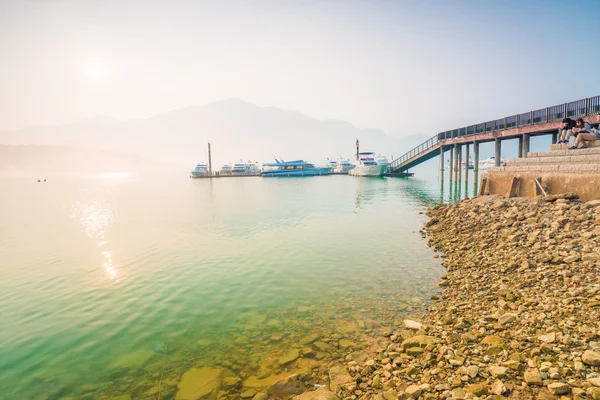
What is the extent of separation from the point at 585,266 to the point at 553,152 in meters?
10.9

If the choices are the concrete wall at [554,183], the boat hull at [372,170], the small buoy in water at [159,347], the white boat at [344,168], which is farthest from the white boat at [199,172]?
the small buoy in water at [159,347]

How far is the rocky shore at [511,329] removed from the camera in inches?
167

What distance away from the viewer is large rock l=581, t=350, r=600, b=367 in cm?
424

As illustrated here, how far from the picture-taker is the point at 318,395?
194 inches

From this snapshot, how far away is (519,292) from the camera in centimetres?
767

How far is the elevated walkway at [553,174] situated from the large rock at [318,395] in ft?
44.9

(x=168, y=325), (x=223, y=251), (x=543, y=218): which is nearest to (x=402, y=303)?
(x=168, y=325)

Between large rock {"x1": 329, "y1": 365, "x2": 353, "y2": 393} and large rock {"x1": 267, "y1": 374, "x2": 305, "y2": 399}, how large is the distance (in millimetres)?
522

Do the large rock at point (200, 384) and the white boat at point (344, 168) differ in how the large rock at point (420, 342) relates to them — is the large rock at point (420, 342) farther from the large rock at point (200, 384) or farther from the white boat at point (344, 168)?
the white boat at point (344, 168)

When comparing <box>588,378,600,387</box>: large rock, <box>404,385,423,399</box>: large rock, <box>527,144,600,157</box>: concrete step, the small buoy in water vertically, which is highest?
<box>527,144,600,157</box>: concrete step

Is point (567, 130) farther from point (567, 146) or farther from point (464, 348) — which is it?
point (464, 348)

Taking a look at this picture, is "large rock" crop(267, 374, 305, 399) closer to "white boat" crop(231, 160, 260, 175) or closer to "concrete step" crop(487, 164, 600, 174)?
"concrete step" crop(487, 164, 600, 174)

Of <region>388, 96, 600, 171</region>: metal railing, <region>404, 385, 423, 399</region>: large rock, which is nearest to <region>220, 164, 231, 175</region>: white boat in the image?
<region>388, 96, 600, 171</region>: metal railing

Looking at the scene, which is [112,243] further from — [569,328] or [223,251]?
[569,328]
